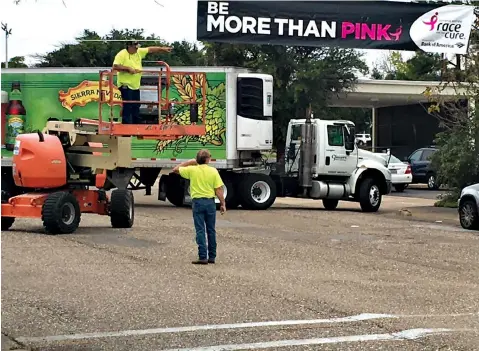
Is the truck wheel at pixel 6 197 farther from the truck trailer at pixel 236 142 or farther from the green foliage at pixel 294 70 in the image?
the green foliage at pixel 294 70

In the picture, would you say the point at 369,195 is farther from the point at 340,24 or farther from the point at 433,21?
the point at 340,24

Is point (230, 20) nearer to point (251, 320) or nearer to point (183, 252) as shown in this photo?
point (183, 252)

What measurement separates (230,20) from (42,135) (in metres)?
5.71

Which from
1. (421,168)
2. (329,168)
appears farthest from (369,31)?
(421,168)

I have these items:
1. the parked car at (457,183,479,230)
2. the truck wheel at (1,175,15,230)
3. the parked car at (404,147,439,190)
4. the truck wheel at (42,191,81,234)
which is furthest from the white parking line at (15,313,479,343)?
the parked car at (404,147,439,190)

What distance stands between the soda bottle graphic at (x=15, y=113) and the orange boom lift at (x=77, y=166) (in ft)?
19.6

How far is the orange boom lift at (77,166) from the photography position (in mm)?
16562

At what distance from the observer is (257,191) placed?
24984mm

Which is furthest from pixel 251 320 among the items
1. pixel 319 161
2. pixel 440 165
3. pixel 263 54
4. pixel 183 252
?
pixel 263 54

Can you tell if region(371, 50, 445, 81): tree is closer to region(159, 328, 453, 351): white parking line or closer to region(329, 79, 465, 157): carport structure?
region(329, 79, 465, 157): carport structure

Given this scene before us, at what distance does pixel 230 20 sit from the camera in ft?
66.9

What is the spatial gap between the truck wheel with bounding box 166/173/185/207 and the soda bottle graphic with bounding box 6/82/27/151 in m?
4.32

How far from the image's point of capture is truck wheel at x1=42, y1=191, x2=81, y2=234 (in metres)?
16.3

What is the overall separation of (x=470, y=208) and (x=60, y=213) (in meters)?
9.11
